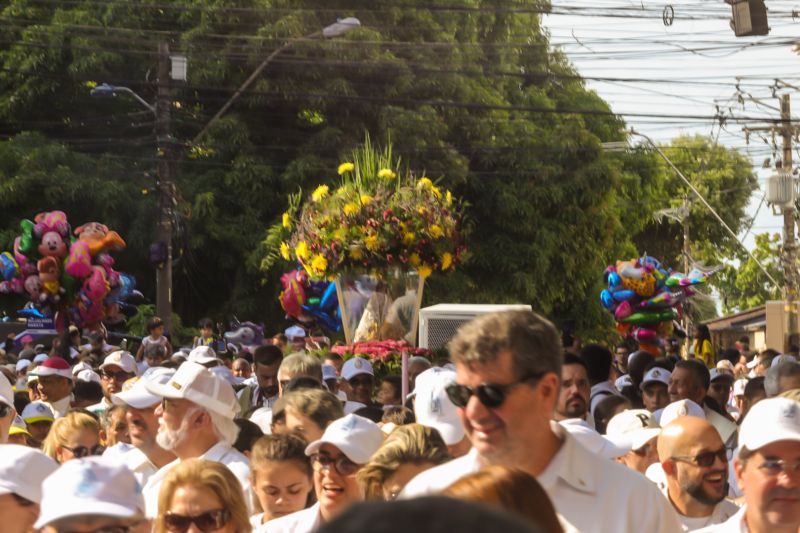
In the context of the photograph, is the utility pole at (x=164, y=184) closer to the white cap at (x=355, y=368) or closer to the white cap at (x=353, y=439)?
the white cap at (x=355, y=368)

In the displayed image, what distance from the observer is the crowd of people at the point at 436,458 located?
3766mm

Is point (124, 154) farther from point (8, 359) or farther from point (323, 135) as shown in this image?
point (8, 359)

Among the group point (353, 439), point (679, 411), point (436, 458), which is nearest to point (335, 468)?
point (353, 439)

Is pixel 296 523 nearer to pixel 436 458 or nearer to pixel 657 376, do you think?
pixel 436 458

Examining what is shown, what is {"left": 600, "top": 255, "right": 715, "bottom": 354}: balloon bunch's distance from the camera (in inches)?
895

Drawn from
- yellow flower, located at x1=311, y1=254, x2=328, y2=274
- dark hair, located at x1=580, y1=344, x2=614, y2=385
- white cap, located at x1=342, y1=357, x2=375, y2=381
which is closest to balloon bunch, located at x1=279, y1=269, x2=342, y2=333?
yellow flower, located at x1=311, y1=254, x2=328, y2=274

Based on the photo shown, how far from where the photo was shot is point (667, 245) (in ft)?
219

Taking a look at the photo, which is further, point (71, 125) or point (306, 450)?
point (71, 125)

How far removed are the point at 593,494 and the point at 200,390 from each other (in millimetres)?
2747

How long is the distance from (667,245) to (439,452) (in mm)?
62527

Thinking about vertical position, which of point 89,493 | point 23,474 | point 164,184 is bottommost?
point 164,184

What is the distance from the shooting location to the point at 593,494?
3779mm

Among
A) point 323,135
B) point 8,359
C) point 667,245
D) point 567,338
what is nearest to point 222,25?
point 323,135

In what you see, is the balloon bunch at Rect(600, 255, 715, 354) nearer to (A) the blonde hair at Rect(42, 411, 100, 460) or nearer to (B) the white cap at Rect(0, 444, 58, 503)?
(A) the blonde hair at Rect(42, 411, 100, 460)
